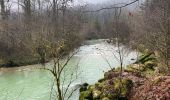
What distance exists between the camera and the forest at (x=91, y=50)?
1048 centimetres

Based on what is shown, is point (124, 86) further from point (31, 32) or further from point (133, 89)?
point (31, 32)

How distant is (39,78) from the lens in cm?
2291

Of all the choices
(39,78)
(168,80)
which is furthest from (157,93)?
(39,78)

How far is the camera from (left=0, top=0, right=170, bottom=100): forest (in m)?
10.5

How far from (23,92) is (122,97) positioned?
26.5 ft

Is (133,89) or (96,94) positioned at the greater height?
(133,89)

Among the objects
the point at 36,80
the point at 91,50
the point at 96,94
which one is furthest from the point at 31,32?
the point at 96,94

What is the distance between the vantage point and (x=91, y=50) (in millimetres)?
39375

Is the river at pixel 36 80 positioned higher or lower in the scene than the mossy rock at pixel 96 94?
lower

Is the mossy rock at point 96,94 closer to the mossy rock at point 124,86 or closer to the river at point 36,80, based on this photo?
the mossy rock at point 124,86

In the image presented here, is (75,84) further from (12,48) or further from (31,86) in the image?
(12,48)

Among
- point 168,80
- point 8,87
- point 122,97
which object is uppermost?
point 168,80

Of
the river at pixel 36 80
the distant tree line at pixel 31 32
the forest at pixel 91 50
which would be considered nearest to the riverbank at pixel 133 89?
the forest at pixel 91 50

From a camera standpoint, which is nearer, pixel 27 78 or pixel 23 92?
pixel 23 92
